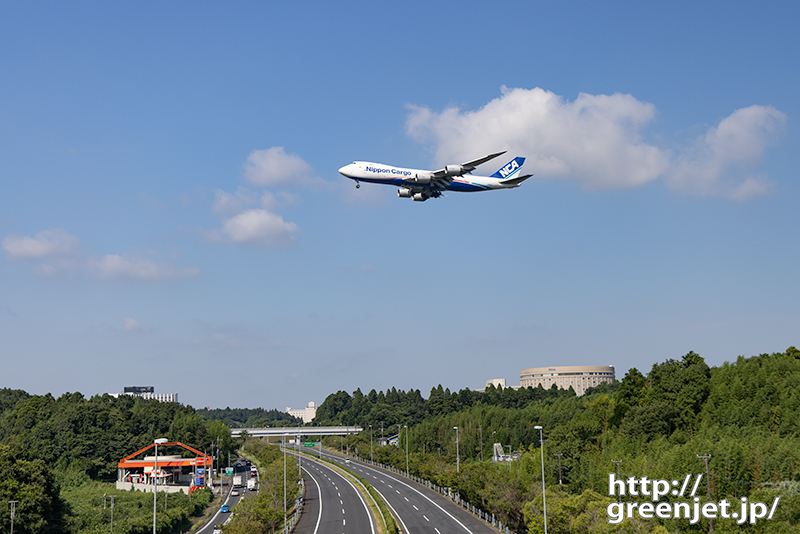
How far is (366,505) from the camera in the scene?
91625mm

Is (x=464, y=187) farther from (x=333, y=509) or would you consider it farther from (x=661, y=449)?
(x=661, y=449)

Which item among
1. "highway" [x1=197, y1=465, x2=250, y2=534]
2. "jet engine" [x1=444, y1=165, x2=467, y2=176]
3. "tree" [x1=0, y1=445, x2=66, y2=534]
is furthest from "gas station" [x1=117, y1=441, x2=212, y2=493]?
"jet engine" [x1=444, y1=165, x2=467, y2=176]

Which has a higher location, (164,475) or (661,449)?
(661,449)

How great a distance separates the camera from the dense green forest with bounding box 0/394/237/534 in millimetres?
→ 82375

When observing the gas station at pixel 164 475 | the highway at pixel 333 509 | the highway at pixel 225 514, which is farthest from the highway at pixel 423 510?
the gas station at pixel 164 475

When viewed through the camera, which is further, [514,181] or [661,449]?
[661,449]

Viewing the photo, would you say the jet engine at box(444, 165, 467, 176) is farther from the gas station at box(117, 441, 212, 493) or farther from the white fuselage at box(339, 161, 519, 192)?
the gas station at box(117, 441, 212, 493)

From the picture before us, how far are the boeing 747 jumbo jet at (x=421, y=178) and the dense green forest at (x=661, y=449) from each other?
31.3m

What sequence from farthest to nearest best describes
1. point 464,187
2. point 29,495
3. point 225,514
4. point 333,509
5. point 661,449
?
point 225,514, point 661,449, point 333,509, point 29,495, point 464,187

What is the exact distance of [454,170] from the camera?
208 ft

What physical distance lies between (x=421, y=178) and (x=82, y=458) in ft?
405

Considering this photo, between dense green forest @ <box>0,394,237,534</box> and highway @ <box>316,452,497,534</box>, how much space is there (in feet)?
98.6

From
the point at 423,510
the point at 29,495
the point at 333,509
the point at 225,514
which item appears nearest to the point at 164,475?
the point at 225,514

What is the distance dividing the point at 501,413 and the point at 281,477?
96.5 m
